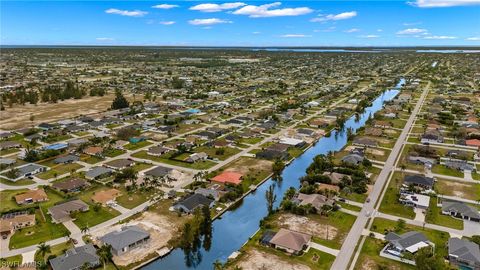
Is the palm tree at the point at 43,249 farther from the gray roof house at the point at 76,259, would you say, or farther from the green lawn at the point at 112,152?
the green lawn at the point at 112,152

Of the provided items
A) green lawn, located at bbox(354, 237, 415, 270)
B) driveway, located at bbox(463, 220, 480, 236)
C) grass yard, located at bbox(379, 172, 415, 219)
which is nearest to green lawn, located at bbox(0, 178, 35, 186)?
green lawn, located at bbox(354, 237, 415, 270)

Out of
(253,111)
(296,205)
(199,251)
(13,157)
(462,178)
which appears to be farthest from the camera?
(253,111)

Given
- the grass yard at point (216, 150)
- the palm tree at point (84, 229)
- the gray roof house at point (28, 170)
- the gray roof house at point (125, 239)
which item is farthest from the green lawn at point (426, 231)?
the gray roof house at point (28, 170)

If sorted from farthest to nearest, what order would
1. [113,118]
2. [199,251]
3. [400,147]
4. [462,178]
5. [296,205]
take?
[113,118], [400,147], [462,178], [296,205], [199,251]

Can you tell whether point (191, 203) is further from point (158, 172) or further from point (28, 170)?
point (28, 170)

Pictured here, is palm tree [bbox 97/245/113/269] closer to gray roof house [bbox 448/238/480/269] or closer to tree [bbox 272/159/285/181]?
tree [bbox 272/159/285/181]

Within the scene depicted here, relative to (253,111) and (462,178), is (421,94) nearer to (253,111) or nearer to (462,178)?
(253,111)

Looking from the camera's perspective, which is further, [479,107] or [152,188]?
[479,107]

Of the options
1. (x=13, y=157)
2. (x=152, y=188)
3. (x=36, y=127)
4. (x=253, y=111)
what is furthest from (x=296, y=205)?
(x=36, y=127)
